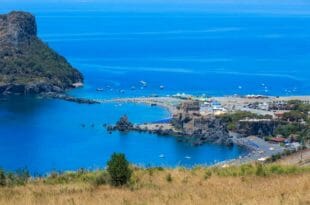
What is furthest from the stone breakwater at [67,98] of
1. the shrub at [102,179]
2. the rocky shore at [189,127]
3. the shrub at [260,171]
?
the shrub at [102,179]

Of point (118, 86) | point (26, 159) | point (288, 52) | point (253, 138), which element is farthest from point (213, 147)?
point (288, 52)

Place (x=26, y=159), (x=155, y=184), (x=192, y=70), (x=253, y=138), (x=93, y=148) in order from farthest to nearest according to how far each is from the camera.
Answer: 1. (x=192, y=70)
2. (x=253, y=138)
3. (x=93, y=148)
4. (x=26, y=159)
5. (x=155, y=184)

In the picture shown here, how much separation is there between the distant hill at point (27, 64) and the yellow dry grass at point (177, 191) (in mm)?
67112

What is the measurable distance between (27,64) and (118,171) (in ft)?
247

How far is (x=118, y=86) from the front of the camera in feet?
254

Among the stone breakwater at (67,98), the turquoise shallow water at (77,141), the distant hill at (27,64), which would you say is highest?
the distant hill at (27,64)

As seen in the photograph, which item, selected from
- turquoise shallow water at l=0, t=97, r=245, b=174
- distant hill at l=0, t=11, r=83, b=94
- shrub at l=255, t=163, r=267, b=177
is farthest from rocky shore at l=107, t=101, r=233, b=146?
shrub at l=255, t=163, r=267, b=177

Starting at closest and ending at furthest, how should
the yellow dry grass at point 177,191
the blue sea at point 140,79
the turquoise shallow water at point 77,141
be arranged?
the yellow dry grass at point 177,191 < the turquoise shallow water at point 77,141 < the blue sea at point 140,79

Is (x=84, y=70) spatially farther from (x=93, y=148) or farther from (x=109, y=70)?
(x=93, y=148)

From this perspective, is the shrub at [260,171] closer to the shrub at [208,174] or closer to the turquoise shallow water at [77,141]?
the shrub at [208,174]

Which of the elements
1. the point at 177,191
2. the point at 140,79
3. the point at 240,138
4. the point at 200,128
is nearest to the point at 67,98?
the point at 140,79

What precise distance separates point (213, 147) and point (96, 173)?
140 ft

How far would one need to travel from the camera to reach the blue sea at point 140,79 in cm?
4941

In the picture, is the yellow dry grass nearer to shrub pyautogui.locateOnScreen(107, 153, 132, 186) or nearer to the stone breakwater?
shrub pyautogui.locateOnScreen(107, 153, 132, 186)
